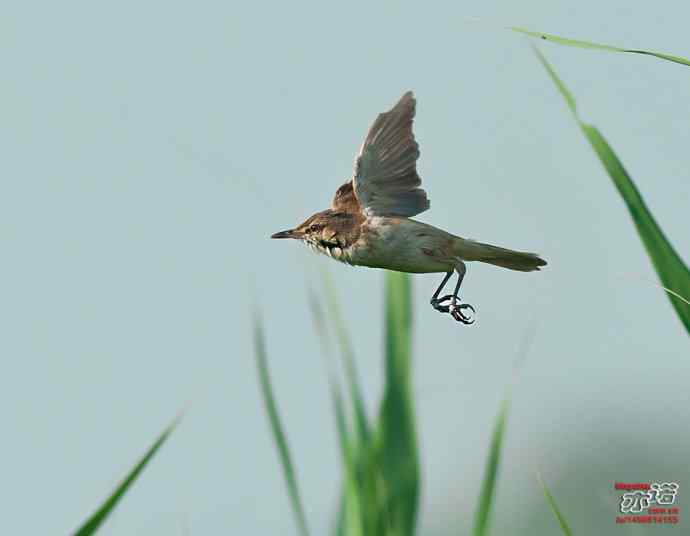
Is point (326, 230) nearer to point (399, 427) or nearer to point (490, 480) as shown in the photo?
point (399, 427)

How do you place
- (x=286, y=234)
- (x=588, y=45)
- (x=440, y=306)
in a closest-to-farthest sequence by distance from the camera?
(x=588, y=45)
(x=440, y=306)
(x=286, y=234)

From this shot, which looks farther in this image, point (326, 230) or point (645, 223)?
point (326, 230)

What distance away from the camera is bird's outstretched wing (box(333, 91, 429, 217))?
319 cm

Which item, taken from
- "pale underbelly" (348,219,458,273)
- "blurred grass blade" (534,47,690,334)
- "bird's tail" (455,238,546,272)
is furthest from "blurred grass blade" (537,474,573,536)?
"bird's tail" (455,238,546,272)

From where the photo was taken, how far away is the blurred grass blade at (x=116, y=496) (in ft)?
6.60

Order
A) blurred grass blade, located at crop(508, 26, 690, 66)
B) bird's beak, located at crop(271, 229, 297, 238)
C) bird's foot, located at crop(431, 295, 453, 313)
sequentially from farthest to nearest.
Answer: bird's beak, located at crop(271, 229, 297, 238) → bird's foot, located at crop(431, 295, 453, 313) → blurred grass blade, located at crop(508, 26, 690, 66)

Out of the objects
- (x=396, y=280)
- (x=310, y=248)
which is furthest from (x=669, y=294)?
(x=310, y=248)

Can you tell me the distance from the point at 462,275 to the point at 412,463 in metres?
0.74

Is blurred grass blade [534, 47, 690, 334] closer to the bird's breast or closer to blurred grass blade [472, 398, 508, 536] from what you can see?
blurred grass blade [472, 398, 508, 536]

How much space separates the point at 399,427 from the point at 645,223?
0.97m

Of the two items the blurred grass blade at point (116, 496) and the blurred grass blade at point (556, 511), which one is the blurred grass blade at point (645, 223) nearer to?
the blurred grass blade at point (556, 511)

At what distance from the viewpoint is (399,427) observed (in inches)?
116

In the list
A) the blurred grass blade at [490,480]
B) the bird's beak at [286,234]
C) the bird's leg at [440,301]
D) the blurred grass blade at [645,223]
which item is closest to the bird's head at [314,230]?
the bird's beak at [286,234]

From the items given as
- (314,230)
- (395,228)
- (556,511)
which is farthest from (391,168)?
(556,511)
